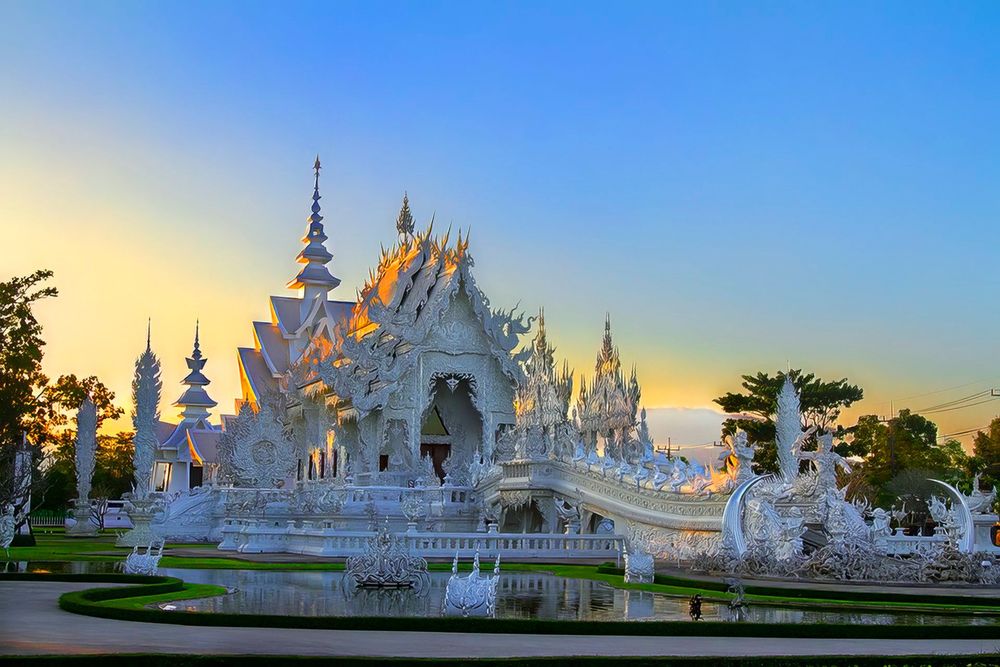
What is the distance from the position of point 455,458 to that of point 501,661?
3202 cm

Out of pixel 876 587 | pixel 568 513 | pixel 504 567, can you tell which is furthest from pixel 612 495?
pixel 876 587

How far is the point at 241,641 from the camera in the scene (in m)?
11.8

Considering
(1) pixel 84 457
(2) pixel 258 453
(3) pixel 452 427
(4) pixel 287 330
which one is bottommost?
(1) pixel 84 457

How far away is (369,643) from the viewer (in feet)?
39.3

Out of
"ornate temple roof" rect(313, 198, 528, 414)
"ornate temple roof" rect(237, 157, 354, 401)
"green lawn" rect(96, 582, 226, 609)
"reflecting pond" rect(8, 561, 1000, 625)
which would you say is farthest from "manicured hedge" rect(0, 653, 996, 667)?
"ornate temple roof" rect(237, 157, 354, 401)

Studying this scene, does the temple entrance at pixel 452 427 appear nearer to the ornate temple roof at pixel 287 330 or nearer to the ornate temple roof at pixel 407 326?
Answer: the ornate temple roof at pixel 407 326

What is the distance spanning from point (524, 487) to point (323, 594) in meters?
15.3

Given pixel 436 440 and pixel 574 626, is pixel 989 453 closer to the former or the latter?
pixel 436 440

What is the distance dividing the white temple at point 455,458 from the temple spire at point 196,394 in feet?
44.0

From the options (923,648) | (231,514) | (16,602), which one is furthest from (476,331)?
(923,648)

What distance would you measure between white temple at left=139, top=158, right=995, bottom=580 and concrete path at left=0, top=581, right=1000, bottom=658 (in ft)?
26.7

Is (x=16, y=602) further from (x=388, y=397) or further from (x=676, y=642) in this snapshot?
(x=388, y=397)

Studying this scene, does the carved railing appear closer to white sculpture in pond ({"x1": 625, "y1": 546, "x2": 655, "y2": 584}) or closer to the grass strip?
white sculpture in pond ({"x1": 625, "y1": 546, "x2": 655, "y2": 584})

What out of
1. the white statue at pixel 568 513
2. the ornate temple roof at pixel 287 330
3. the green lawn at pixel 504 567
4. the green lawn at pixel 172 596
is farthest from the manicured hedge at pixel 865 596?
the ornate temple roof at pixel 287 330
